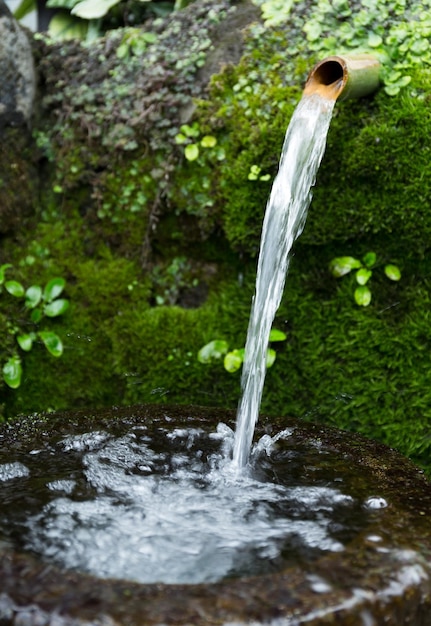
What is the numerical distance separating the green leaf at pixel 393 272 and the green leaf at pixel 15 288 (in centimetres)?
163

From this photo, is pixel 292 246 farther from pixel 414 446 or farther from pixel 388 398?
pixel 414 446

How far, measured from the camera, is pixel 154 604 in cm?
133

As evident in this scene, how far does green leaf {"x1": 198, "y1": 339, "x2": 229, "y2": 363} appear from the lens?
9.93ft

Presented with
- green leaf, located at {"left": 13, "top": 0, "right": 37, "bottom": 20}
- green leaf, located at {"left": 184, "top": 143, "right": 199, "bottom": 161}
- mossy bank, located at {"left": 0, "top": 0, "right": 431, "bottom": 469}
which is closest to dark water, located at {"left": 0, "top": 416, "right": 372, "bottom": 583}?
mossy bank, located at {"left": 0, "top": 0, "right": 431, "bottom": 469}

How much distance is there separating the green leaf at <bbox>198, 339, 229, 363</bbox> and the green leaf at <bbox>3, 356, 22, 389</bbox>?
810 mm

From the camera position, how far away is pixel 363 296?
9.32ft

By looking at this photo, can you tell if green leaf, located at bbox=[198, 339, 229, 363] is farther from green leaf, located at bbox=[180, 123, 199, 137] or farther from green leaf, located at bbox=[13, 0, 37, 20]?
green leaf, located at bbox=[13, 0, 37, 20]

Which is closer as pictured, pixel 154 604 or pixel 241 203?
pixel 154 604

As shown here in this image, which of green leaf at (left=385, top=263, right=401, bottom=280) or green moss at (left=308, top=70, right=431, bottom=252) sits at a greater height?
green moss at (left=308, top=70, right=431, bottom=252)

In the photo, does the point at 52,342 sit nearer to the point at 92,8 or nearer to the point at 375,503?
the point at 375,503

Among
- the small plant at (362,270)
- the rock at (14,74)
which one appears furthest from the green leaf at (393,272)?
the rock at (14,74)

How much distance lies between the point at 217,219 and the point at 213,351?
59 centimetres

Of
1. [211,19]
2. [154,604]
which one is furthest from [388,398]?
[211,19]

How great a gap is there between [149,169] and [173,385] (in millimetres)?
1021
